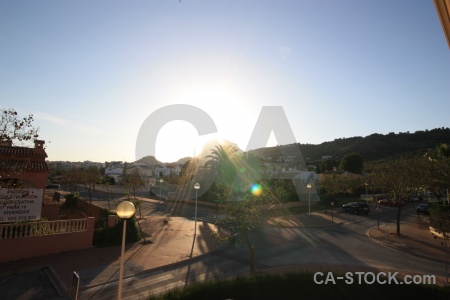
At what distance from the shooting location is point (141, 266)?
522 inches

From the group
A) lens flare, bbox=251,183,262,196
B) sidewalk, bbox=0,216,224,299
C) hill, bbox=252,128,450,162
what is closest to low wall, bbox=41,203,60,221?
sidewalk, bbox=0,216,224,299

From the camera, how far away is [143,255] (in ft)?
49.4

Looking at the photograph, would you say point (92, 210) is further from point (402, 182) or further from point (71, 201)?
point (402, 182)

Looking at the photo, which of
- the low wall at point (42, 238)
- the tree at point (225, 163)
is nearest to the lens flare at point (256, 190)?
the low wall at point (42, 238)

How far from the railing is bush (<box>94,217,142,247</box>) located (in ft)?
3.90

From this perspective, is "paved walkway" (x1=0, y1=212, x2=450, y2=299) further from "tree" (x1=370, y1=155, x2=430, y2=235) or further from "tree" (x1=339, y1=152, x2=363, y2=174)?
"tree" (x1=339, y1=152, x2=363, y2=174)

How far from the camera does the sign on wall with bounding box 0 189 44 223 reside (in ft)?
46.8

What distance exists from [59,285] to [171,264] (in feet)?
15.7

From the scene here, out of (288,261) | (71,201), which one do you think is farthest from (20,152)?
(288,261)

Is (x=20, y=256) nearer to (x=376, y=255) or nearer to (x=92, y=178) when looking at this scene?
(x=376, y=255)

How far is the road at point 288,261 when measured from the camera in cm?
1138

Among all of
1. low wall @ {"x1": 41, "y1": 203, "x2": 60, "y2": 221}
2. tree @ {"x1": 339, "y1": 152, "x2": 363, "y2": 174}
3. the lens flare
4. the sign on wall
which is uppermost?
tree @ {"x1": 339, "y1": 152, "x2": 363, "y2": 174}

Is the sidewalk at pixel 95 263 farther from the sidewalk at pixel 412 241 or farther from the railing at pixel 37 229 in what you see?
the sidewalk at pixel 412 241

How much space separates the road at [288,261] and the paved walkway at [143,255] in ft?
2.63
